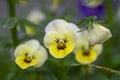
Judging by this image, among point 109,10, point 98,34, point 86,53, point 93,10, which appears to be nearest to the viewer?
point 98,34

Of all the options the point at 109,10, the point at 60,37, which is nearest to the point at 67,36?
the point at 60,37

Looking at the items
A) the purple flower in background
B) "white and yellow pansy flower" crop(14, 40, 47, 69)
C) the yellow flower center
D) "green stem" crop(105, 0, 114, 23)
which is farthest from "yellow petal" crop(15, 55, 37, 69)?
the purple flower in background

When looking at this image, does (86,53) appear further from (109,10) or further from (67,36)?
(109,10)

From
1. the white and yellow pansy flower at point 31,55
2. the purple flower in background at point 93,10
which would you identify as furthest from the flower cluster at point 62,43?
the purple flower in background at point 93,10

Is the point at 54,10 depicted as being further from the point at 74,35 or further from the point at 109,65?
the point at 74,35

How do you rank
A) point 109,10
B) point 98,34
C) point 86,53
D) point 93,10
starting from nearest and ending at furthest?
point 98,34 < point 86,53 < point 109,10 < point 93,10

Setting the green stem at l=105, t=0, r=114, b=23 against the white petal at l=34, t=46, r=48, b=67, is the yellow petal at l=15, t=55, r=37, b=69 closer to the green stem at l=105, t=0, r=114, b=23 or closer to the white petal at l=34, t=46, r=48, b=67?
the white petal at l=34, t=46, r=48, b=67
